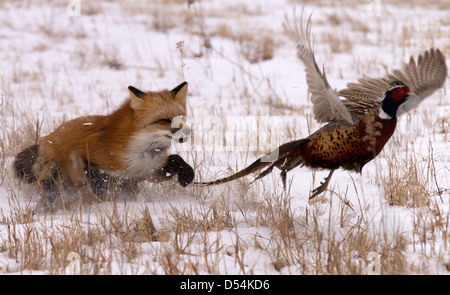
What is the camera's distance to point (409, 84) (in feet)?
13.4

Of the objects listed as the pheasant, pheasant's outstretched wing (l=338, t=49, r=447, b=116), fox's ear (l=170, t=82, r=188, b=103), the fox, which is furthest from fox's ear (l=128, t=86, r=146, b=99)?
pheasant's outstretched wing (l=338, t=49, r=447, b=116)

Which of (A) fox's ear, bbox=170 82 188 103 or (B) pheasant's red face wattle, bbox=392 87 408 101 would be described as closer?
(B) pheasant's red face wattle, bbox=392 87 408 101

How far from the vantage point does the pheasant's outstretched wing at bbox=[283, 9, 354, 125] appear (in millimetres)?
3295

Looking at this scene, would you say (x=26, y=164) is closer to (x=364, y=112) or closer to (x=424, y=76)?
(x=364, y=112)

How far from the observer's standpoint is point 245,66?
1077cm

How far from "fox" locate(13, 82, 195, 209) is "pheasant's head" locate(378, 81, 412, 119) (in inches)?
66.5

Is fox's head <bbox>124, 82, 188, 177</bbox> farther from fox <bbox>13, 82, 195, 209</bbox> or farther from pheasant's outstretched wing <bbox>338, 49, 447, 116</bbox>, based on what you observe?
pheasant's outstretched wing <bbox>338, 49, 447, 116</bbox>

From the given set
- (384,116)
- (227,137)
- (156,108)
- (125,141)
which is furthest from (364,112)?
(227,137)

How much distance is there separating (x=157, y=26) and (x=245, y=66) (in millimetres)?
3248

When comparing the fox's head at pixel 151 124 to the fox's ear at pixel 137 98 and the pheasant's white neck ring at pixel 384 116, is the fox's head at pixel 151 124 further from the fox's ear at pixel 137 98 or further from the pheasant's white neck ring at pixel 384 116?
the pheasant's white neck ring at pixel 384 116

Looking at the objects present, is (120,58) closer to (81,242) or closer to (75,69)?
(75,69)

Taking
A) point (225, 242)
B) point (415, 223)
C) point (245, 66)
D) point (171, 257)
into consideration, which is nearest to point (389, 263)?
point (415, 223)

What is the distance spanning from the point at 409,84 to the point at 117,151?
2.56m

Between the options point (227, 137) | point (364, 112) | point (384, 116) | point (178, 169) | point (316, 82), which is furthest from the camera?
point (227, 137)
